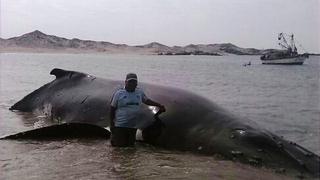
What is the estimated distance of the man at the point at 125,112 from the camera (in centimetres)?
926

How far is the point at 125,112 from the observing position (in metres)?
9.32

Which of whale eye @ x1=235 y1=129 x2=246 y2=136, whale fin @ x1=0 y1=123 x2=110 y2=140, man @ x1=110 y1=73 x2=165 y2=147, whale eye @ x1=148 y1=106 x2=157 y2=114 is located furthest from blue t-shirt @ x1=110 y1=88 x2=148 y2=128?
whale eye @ x1=235 y1=129 x2=246 y2=136

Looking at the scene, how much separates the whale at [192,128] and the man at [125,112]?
0.23 metres

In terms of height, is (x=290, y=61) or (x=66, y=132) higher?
(x=66, y=132)

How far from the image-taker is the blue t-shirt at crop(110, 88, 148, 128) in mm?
9273

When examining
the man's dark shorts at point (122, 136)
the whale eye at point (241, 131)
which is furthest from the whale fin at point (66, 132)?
the whale eye at point (241, 131)

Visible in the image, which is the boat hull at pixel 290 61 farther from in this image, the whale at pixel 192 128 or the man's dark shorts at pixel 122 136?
the man's dark shorts at pixel 122 136

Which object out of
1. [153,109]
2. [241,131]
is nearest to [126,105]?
[153,109]

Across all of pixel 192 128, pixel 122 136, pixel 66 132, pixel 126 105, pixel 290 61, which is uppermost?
pixel 126 105

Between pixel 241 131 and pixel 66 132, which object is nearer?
pixel 241 131

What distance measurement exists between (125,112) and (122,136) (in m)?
0.41

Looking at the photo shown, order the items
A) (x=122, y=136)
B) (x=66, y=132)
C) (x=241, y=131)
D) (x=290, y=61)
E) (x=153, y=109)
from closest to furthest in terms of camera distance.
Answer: (x=241, y=131)
(x=122, y=136)
(x=153, y=109)
(x=66, y=132)
(x=290, y=61)

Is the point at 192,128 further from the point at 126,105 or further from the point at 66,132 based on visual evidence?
the point at 66,132

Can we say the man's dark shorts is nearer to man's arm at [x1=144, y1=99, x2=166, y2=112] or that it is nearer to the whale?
the whale
